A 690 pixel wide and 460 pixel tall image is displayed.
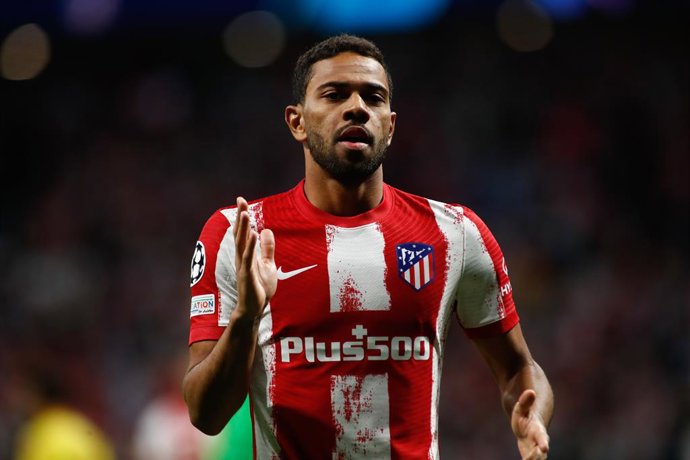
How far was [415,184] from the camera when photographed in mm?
11789

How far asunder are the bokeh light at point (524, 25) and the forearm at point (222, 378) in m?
9.76

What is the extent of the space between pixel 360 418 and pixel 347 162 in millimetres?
819

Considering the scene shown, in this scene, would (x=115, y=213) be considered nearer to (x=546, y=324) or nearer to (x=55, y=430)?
(x=546, y=324)

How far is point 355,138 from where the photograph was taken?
11.1 ft

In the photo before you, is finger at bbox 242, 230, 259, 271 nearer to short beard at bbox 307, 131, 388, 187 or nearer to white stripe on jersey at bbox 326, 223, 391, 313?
white stripe on jersey at bbox 326, 223, 391, 313

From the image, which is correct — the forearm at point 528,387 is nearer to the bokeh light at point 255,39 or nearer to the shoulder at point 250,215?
the shoulder at point 250,215

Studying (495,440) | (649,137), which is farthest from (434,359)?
(649,137)

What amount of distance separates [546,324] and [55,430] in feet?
16.3

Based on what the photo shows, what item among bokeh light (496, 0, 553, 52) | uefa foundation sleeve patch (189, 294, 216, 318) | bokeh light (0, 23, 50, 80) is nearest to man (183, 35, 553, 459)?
uefa foundation sleeve patch (189, 294, 216, 318)

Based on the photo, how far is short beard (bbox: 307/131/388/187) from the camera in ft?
11.2

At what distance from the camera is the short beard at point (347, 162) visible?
11.2 feet

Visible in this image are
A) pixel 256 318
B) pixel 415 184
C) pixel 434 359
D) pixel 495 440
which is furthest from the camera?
pixel 415 184

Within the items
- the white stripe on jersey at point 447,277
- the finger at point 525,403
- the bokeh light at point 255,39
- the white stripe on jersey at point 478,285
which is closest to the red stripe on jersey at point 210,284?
the white stripe on jersey at point 447,277

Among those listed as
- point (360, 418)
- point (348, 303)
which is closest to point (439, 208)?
point (348, 303)
